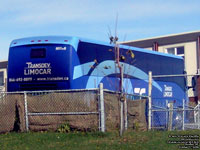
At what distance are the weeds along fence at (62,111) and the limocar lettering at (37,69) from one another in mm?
2461

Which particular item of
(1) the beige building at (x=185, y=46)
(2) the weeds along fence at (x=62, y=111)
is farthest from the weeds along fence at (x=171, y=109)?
(1) the beige building at (x=185, y=46)

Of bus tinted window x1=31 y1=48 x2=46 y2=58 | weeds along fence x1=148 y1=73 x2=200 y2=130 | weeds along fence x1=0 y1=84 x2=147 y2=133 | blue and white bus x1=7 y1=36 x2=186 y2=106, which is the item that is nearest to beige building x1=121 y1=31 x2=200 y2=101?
weeds along fence x1=148 y1=73 x2=200 y2=130

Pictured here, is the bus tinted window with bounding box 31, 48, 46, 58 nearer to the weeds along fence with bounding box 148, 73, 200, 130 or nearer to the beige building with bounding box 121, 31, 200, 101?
the weeds along fence with bounding box 148, 73, 200, 130

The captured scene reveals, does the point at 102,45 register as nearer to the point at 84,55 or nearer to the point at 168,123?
the point at 84,55

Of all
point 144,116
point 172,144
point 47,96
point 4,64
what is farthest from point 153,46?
point 172,144

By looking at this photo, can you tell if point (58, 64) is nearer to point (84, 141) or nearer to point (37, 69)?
point (37, 69)

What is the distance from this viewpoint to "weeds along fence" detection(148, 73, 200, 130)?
15.5 meters

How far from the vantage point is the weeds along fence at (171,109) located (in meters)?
15.5

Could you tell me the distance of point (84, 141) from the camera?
36.8 ft

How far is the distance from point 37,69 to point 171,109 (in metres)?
5.27

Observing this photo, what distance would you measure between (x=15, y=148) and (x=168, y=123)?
682 centimetres

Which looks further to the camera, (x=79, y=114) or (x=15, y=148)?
(x=79, y=114)

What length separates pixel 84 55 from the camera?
16.7 m

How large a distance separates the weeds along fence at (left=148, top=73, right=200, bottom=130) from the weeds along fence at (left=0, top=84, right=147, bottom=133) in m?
2.42
